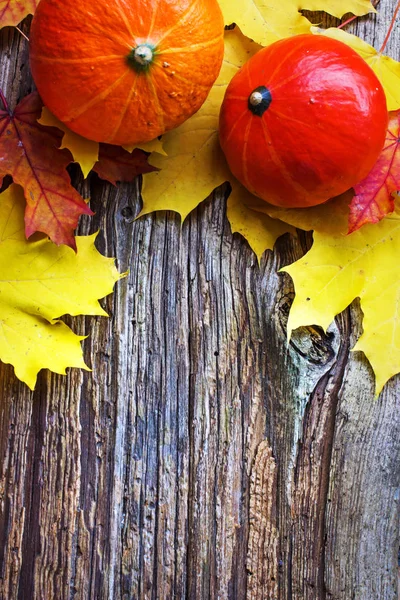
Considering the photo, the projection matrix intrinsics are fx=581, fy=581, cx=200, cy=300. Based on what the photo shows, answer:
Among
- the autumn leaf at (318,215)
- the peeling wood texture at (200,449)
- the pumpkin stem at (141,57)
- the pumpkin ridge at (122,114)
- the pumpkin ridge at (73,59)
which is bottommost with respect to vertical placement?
the peeling wood texture at (200,449)

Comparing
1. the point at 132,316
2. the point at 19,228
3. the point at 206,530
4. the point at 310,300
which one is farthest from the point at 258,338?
the point at 19,228

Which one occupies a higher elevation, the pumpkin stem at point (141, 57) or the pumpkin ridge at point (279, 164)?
the pumpkin stem at point (141, 57)

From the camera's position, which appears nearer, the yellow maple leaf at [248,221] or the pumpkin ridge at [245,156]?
the pumpkin ridge at [245,156]

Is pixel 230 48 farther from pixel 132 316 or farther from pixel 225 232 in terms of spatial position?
pixel 132 316

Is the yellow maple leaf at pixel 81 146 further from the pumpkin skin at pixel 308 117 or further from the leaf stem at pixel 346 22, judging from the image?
the leaf stem at pixel 346 22

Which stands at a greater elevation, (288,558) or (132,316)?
(132,316)

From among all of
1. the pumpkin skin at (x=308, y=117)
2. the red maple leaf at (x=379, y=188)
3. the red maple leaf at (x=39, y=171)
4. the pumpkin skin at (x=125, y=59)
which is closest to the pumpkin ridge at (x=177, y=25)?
the pumpkin skin at (x=125, y=59)
